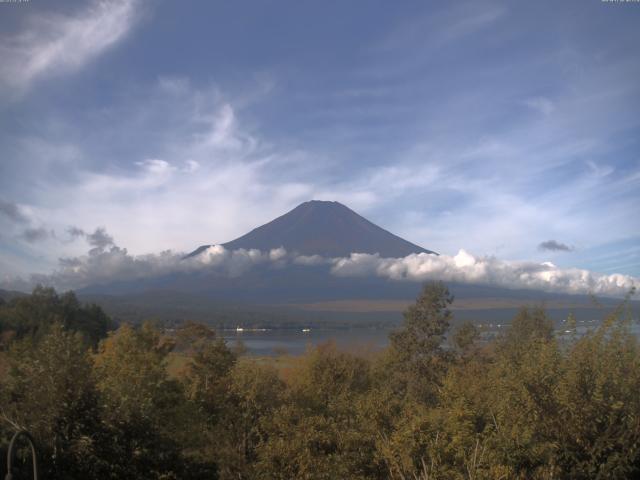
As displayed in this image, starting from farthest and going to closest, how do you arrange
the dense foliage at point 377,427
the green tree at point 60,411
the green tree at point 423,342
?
1. the green tree at point 423,342
2. the dense foliage at point 377,427
3. the green tree at point 60,411

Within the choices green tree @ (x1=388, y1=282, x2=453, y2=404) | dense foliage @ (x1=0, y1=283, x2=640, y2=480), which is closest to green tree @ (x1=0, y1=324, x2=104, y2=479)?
dense foliage @ (x1=0, y1=283, x2=640, y2=480)

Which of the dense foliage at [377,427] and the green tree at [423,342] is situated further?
the green tree at [423,342]

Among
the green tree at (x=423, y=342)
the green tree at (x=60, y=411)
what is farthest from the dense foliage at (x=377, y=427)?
the green tree at (x=423, y=342)

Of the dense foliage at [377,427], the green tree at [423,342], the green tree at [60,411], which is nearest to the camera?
the green tree at [60,411]

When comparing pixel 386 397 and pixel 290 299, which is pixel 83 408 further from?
pixel 290 299

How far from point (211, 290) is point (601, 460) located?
632ft

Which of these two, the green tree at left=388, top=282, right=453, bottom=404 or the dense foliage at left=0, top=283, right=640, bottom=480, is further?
the green tree at left=388, top=282, right=453, bottom=404

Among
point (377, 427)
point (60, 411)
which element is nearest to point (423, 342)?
point (377, 427)

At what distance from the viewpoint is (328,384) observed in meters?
21.1

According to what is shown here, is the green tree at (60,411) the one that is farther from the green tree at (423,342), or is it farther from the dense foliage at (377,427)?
the green tree at (423,342)

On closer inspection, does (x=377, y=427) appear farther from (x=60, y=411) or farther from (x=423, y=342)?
(x=423, y=342)

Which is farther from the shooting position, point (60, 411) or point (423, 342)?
point (423, 342)

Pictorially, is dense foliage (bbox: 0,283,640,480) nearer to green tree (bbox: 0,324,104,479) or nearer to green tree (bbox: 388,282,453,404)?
green tree (bbox: 0,324,104,479)

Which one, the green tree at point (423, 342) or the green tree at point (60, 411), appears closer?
the green tree at point (60, 411)
